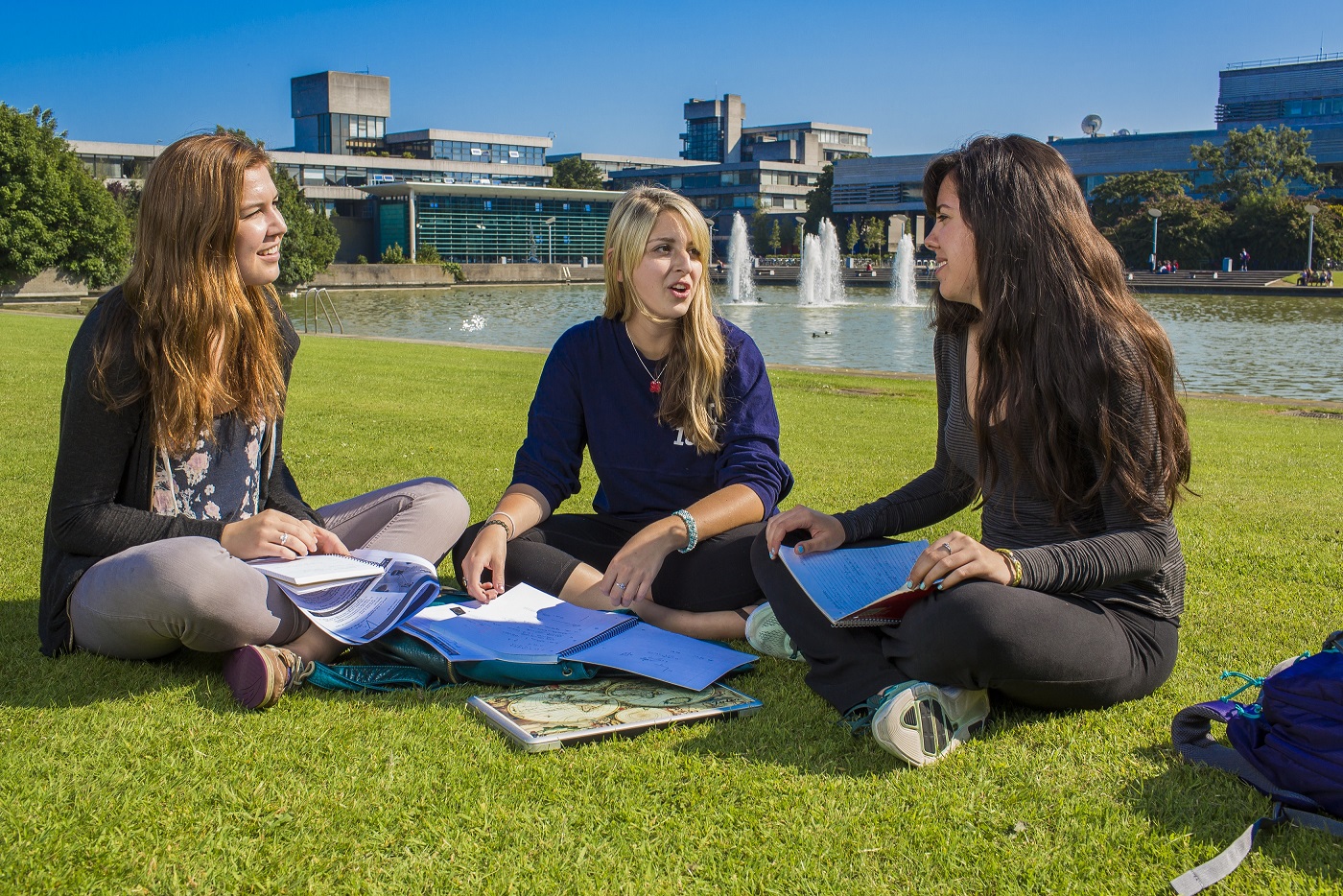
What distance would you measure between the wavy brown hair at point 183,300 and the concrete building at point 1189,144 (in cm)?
8286

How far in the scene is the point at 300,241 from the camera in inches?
1972

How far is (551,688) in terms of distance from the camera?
2.85 m

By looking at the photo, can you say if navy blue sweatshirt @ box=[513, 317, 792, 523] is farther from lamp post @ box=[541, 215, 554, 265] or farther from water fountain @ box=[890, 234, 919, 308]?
lamp post @ box=[541, 215, 554, 265]

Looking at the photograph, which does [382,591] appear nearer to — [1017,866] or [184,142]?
[184,142]

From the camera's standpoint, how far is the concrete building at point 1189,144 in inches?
3162

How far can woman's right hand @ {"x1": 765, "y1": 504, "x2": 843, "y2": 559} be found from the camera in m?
2.96

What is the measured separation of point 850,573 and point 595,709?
2.42ft

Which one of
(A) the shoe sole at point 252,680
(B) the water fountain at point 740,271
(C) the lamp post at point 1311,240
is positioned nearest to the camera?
(A) the shoe sole at point 252,680

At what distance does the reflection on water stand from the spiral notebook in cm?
874

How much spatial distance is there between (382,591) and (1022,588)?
5.40 ft

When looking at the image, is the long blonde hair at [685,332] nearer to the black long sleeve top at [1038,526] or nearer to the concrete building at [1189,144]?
the black long sleeve top at [1038,526]

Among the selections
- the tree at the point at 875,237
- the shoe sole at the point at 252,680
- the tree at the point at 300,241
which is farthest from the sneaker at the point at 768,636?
the tree at the point at 875,237

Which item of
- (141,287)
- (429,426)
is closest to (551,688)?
(141,287)

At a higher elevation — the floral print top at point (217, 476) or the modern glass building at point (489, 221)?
the modern glass building at point (489, 221)
